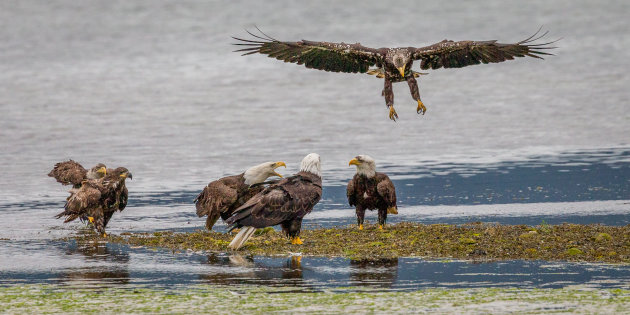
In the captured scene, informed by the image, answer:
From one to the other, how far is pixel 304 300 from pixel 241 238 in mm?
3027

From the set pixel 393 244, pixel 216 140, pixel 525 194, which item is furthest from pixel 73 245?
pixel 216 140

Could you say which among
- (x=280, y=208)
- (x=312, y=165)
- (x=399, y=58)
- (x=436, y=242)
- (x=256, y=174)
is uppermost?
(x=399, y=58)

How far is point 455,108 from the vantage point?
2464 cm

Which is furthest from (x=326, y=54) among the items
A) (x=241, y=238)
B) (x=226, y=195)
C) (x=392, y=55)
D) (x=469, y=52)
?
(x=241, y=238)

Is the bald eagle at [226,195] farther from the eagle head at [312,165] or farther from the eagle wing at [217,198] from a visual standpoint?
the eagle head at [312,165]

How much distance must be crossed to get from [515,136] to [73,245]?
40.6ft

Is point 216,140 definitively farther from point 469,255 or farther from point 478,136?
point 469,255

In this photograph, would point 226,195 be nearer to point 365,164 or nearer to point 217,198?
point 217,198

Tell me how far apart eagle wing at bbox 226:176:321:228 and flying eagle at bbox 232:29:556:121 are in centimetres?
256

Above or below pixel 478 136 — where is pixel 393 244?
below

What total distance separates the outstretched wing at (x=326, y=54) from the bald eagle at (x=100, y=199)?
8.30 ft

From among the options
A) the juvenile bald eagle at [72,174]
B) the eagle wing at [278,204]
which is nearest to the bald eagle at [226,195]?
the eagle wing at [278,204]

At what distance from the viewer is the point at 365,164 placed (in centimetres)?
1229

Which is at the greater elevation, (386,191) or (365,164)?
(365,164)
